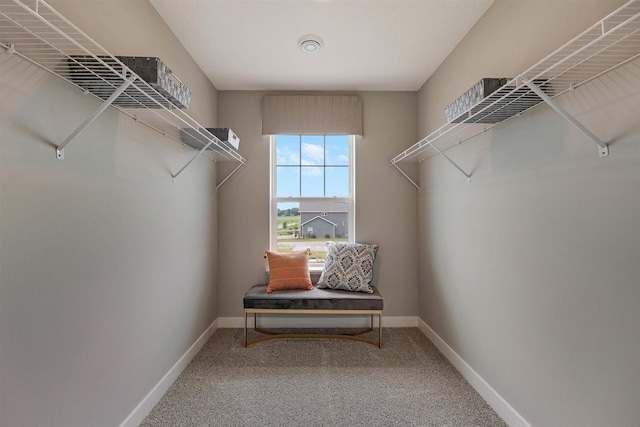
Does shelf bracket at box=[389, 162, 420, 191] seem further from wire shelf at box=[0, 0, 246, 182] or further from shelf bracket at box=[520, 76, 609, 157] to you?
wire shelf at box=[0, 0, 246, 182]

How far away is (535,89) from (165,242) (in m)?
2.19

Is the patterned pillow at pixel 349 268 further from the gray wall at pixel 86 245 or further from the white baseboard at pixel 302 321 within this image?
the gray wall at pixel 86 245

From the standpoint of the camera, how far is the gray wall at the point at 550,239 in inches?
44.2

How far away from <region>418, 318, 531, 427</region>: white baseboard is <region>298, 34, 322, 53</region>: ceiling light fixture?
8.58 feet

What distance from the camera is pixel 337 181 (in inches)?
131

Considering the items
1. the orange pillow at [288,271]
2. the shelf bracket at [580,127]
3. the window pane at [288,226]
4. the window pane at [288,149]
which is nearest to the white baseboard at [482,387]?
the orange pillow at [288,271]

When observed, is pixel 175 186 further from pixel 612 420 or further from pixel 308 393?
pixel 612 420

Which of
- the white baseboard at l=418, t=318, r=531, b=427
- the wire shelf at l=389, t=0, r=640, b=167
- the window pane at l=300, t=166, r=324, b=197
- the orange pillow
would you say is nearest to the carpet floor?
the white baseboard at l=418, t=318, r=531, b=427

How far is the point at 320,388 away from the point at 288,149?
2.29 meters

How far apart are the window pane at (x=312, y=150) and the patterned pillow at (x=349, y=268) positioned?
38.0 inches

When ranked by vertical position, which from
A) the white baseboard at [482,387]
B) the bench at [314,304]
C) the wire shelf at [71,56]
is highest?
the wire shelf at [71,56]

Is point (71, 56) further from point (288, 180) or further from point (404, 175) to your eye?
point (404, 175)

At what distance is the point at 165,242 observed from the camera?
6.75 ft

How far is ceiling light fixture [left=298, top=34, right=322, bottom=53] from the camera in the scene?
2226 millimetres
